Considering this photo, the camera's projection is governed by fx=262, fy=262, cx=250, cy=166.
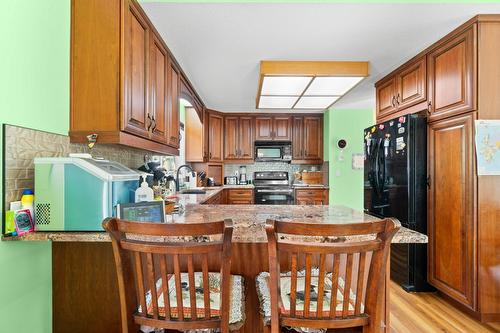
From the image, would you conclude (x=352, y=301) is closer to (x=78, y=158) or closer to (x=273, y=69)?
(x=78, y=158)

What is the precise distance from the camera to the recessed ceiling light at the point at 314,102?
12.1 ft

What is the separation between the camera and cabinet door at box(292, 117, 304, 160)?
5.13m

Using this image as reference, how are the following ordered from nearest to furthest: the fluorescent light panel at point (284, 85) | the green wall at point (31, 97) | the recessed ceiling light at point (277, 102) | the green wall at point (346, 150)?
1. the green wall at point (31, 97)
2. the fluorescent light panel at point (284, 85)
3. the recessed ceiling light at point (277, 102)
4. the green wall at point (346, 150)

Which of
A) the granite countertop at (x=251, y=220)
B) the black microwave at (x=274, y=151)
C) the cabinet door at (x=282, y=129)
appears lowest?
the granite countertop at (x=251, y=220)

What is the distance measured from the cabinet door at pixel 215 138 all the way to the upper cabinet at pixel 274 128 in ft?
2.38

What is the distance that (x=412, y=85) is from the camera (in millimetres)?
2744

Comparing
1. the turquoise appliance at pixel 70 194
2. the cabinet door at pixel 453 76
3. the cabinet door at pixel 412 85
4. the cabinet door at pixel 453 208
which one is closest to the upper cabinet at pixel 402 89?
the cabinet door at pixel 412 85

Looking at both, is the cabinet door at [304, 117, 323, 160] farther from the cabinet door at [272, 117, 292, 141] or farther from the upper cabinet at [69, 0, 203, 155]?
the upper cabinet at [69, 0, 203, 155]

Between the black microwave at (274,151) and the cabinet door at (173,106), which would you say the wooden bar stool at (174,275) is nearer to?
the cabinet door at (173,106)

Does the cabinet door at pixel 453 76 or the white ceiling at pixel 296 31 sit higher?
the white ceiling at pixel 296 31

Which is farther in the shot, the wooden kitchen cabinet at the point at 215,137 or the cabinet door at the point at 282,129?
the cabinet door at the point at 282,129

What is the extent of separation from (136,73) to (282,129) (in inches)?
145

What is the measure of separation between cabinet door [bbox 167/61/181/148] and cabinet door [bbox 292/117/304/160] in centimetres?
287

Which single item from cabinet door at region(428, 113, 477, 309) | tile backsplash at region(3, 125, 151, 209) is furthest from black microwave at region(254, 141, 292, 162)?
tile backsplash at region(3, 125, 151, 209)
